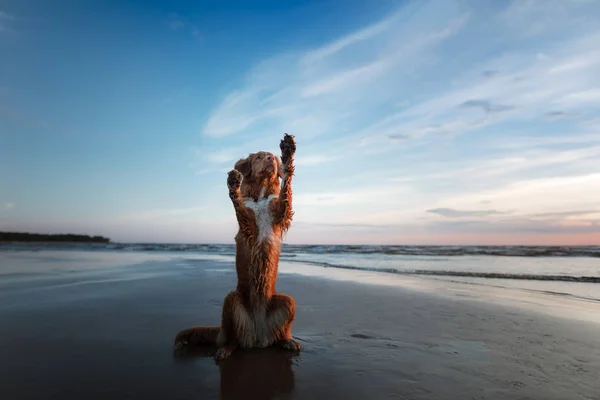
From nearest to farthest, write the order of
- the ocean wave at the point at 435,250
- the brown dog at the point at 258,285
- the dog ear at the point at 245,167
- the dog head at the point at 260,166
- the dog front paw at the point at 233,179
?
the dog front paw at the point at 233,179, the brown dog at the point at 258,285, the dog head at the point at 260,166, the dog ear at the point at 245,167, the ocean wave at the point at 435,250

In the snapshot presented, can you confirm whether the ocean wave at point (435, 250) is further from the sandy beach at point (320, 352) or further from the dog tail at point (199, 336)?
the dog tail at point (199, 336)

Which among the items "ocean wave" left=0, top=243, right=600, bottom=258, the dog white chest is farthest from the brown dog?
"ocean wave" left=0, top=243, right=600, bottom=258

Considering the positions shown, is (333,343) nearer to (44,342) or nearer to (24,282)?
(44,342)

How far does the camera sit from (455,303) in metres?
→ 7.22

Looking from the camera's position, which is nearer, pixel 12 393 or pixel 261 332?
pixel 12 393

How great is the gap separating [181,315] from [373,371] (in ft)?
12.0

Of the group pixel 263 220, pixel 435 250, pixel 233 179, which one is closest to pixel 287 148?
pixel 233 179

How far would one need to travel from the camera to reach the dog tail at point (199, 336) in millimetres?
4234

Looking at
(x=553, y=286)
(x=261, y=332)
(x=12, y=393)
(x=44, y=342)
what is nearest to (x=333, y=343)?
(x=261, y=332)

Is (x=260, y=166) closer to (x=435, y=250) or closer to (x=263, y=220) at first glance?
(x=263, y=220)

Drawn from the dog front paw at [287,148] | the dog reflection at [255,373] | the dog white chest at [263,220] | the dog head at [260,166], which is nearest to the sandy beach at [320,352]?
the dog reflection at [255,373]

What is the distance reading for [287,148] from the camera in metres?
4.21

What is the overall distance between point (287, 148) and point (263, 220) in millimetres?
917

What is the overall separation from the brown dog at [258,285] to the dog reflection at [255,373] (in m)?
0.17
